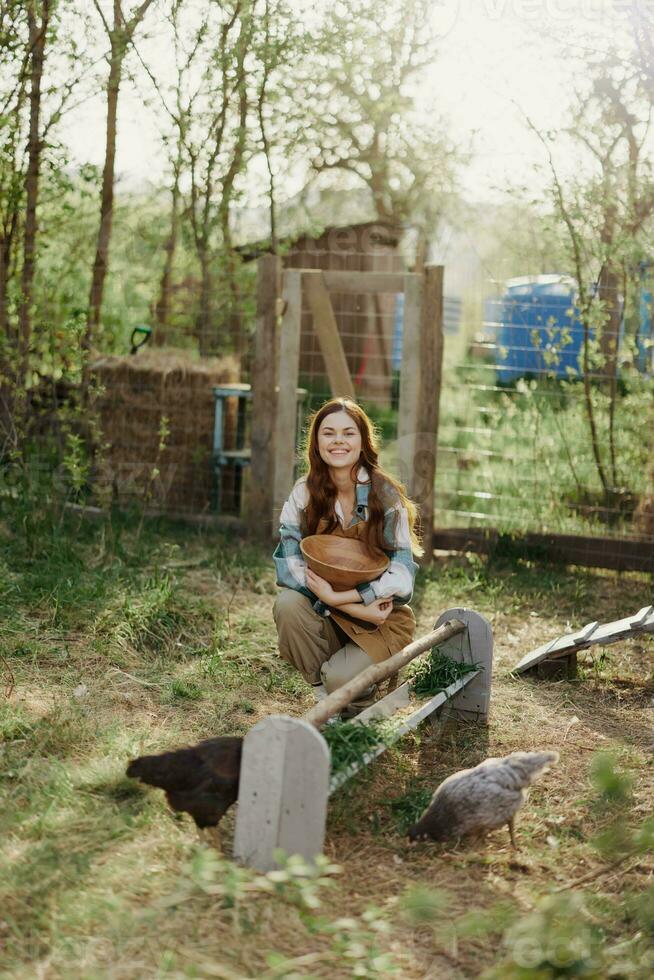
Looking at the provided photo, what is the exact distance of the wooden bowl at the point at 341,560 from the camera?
12.6ft

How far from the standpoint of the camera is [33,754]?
3.54 meters

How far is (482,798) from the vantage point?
300 cm

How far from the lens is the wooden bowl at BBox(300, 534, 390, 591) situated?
3.83 m

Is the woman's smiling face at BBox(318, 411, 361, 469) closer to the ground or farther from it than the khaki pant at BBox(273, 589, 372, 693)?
farther from it

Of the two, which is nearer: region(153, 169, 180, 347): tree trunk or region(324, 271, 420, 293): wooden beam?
region(324, 271, 420, 293): wooden beam

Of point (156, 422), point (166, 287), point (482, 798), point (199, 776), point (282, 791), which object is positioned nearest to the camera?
point (282, 791)

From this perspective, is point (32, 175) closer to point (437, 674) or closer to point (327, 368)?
point (327, 368)

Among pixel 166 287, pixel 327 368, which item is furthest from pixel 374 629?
pixel 166 287

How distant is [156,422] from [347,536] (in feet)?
12.4

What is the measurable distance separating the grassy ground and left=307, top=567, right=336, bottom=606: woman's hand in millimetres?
627

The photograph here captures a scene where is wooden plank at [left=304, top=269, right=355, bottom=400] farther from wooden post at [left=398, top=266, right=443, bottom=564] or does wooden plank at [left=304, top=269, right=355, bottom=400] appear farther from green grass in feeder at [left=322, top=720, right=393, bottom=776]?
green grass in feeder at [left=322, top=720, right=393, bottom=776]

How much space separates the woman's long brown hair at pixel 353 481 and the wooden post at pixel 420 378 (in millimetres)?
2568

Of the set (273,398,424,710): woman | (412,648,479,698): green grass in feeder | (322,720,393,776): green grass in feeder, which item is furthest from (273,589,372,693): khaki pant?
(322,720,393,776): green grass in feeder

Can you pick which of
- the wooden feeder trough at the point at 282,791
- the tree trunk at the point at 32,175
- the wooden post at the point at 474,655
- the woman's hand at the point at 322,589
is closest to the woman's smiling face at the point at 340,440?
the woman's hand at the point at 322,589
